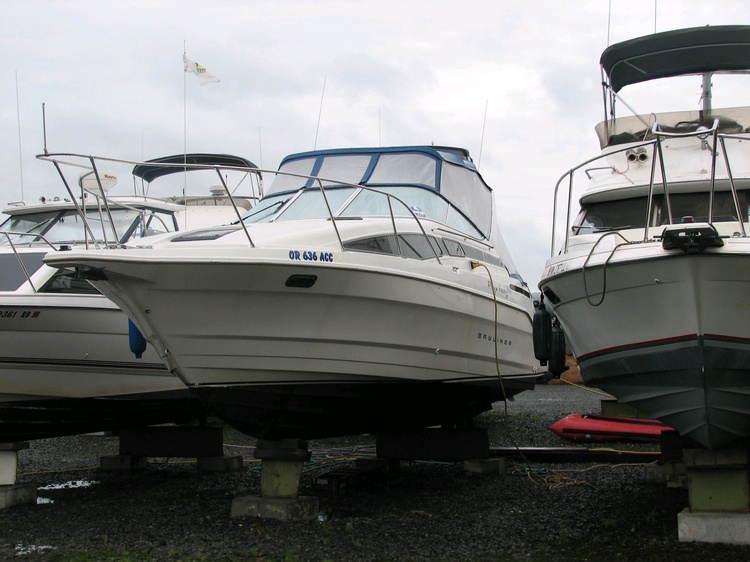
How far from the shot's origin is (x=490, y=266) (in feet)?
27.3

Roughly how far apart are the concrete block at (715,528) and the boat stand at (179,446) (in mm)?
4915

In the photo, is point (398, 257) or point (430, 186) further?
point (430, 186)

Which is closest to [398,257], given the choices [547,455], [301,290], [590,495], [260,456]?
[301,290]

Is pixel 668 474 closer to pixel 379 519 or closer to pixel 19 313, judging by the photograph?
pixel 379 519

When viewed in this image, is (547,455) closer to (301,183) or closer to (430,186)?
(430,186)

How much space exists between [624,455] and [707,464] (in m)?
3.17

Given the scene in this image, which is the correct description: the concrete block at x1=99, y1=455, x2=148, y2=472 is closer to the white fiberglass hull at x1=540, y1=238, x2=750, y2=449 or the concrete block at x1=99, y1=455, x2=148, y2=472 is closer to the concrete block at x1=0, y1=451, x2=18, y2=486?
the concrete block at x1=0, y1=451, x2=18, y2=486

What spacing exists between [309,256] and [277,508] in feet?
6.17

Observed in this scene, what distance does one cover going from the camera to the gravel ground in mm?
5418

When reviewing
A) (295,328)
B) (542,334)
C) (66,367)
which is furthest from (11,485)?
(542,334)

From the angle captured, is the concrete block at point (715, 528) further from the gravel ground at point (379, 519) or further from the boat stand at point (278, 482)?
the boat stand at point (278, 482)

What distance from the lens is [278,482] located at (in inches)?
250

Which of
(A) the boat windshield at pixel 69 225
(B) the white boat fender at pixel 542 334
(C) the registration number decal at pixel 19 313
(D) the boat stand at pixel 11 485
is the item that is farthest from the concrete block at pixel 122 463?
(B) the white boat fender at pixel 542 334

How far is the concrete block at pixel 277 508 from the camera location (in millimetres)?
6159
